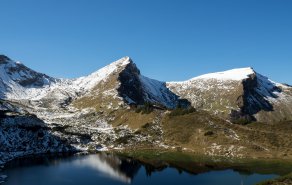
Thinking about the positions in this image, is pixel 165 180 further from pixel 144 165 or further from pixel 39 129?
pixel 39 129

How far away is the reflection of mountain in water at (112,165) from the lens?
129625 millimetres

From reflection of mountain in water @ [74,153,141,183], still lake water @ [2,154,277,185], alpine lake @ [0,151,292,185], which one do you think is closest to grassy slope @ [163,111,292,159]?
alpine lake @ [0,151,292,185]

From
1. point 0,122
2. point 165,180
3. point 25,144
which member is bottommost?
point 165,180

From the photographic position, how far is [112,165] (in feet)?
495

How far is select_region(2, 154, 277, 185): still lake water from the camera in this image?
116 meters

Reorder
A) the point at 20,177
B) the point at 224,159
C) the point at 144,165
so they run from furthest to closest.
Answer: the point at 224,159 < the point at 144,165 < the point at 20,177

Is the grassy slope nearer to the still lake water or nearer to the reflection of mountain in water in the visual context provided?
the still lake water

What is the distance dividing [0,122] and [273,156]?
13364cm

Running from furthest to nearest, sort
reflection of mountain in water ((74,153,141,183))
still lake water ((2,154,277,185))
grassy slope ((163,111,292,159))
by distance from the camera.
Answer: grassy slope ((163,111,292,159)) < reflection of mountain in water ((74,153,141,183)) < still lake water ((2,154,277,185))

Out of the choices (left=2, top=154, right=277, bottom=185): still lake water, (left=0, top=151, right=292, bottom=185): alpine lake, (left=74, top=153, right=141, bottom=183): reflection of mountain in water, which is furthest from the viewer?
(left=74, top=153, right=141, bottom=183): reflection of mountain in water

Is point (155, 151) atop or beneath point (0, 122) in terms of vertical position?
beneath

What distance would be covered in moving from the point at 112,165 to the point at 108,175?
70.2ft

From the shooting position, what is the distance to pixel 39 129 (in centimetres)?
19738

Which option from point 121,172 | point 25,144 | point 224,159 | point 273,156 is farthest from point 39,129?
point 273,156
